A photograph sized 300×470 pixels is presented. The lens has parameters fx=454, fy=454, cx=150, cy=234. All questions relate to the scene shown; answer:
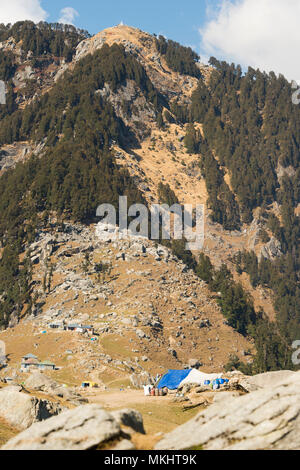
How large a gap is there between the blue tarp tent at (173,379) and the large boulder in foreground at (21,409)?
94.4ft

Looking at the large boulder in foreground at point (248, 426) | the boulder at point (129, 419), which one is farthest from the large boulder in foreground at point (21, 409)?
the large boulder in foreground at point (248, 426)

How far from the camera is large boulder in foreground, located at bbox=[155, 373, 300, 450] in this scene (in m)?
15.2

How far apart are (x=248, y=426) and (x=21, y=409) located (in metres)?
18.0

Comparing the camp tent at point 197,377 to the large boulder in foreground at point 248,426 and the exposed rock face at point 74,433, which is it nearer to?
the large boulder in foreground at point 248,426

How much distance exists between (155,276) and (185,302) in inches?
405

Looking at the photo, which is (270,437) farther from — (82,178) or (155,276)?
(82,178)

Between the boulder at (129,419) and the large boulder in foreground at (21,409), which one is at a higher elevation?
the boulder at (129,419)

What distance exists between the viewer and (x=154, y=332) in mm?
85125

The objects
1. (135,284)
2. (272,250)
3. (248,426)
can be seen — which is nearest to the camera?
(248,426)

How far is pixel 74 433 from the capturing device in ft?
50.2

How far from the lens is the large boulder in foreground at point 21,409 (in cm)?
2816

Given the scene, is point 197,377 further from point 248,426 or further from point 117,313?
point 248,426

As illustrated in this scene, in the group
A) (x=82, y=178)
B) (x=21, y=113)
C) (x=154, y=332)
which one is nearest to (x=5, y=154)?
(x=21, y=113)

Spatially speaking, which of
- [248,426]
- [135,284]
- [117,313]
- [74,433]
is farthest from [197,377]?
[135,284]
